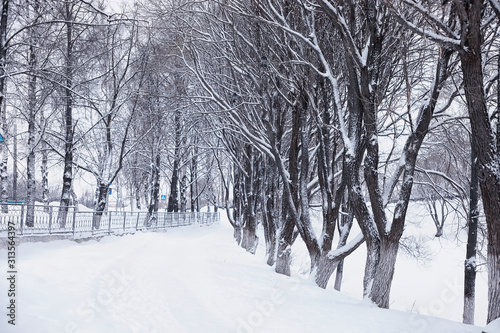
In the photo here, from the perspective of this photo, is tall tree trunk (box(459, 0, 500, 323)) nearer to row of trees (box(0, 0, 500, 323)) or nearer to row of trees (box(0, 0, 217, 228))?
row of trees (box(0, 0, 500, 323))

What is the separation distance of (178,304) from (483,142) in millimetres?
5279

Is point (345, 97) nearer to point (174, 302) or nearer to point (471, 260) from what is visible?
point (471, 260)

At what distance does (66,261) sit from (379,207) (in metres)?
7.40

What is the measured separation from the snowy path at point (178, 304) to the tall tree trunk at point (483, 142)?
0.98 m

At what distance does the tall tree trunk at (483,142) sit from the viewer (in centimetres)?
516

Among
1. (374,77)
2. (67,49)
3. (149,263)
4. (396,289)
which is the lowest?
(396,289)

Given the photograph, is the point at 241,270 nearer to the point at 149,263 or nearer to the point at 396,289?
the point at 149,263

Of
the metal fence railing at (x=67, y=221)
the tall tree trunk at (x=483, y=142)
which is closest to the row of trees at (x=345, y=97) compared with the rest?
the tall tree trunk at (x=483, y=142)

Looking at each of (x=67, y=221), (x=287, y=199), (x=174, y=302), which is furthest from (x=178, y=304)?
(x=67, y=221)

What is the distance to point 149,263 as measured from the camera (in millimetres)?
11609

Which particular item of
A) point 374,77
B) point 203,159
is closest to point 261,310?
point 374,77

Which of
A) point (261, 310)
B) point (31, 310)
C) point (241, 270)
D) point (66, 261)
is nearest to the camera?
point (31, 310)

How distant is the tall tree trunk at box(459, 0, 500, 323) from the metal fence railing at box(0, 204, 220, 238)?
8.41 m

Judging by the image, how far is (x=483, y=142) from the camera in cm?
527
